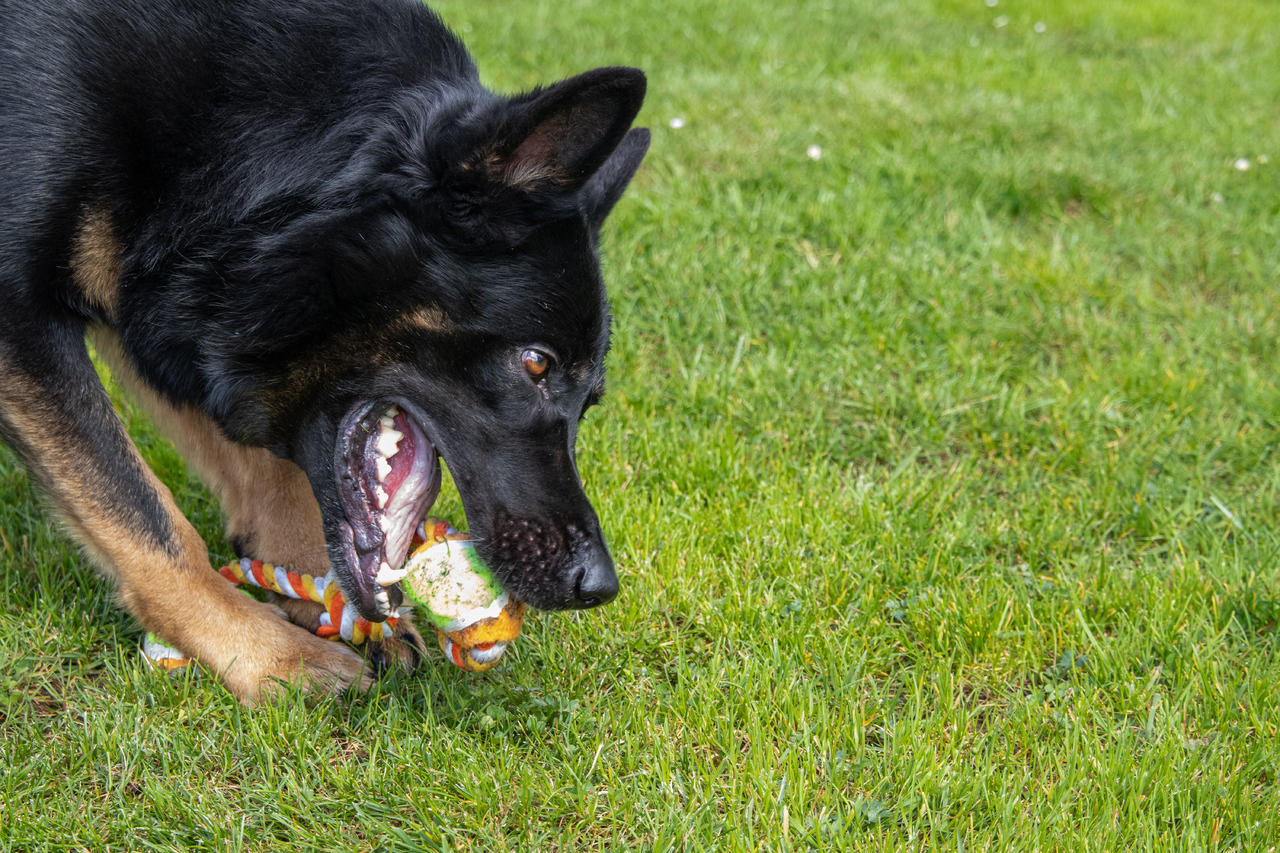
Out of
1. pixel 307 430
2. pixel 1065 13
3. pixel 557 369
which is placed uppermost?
pixel 557 369

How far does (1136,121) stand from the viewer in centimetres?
709

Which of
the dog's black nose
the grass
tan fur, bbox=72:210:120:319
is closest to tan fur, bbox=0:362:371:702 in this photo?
the grass

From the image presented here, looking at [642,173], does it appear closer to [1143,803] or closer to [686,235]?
[686,235]

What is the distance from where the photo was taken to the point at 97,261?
9.52 feet

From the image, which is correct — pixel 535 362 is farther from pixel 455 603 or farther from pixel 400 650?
pixel 400 650

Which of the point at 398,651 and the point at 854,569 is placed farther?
the point at 854,569

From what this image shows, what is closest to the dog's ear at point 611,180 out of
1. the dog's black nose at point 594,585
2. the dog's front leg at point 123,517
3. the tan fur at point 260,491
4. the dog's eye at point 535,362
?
the dog's eye at point 535,362

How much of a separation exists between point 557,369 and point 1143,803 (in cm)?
173

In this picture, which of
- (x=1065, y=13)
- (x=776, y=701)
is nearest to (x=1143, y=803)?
(x=776, y=701)

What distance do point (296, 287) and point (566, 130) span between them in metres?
0.81

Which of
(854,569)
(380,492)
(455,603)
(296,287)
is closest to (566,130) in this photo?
(296,287)

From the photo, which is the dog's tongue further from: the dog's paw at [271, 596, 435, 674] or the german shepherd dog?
the dog's paw at [271, 596, 435, 674]

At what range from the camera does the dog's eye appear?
288 centimetres

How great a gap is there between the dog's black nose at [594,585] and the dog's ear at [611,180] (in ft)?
3.03
